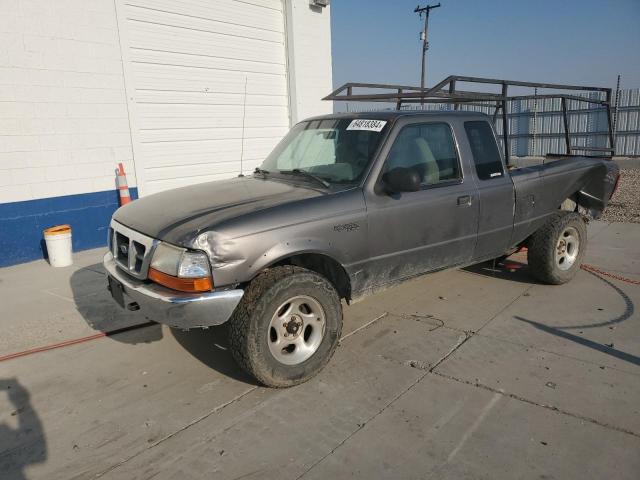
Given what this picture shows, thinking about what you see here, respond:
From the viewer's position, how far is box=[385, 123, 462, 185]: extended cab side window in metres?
3.95

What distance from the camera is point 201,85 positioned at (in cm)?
864

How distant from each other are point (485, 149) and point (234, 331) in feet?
9.29

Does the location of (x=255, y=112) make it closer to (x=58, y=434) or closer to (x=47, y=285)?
(x=47, y=285)

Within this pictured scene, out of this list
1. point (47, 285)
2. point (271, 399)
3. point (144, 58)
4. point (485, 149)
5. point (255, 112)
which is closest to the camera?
point (271, 399)

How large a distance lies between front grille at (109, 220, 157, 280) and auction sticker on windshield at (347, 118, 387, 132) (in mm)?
1884

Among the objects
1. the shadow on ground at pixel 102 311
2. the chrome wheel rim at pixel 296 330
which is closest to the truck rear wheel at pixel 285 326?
the chrome wheel rim at pixel 296 330

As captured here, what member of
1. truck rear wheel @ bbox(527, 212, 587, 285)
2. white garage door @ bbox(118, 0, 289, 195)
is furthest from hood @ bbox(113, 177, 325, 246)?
white garage door @ bbox(118, 0, 289, 195)

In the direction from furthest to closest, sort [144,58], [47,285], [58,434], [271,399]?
[144,58]
[47,285]
[271,399]
[58,434]

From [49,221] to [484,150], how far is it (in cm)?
589

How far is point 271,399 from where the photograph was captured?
330 cm

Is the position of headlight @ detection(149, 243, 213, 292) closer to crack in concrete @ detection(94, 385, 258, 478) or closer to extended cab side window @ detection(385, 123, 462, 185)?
crack in concrete @ detection(94, 385, 258, 478)

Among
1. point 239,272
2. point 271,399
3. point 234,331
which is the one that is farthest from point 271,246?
point 271,399

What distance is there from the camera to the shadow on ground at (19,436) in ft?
9.05

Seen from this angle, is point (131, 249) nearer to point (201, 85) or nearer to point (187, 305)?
point (187, 305)
